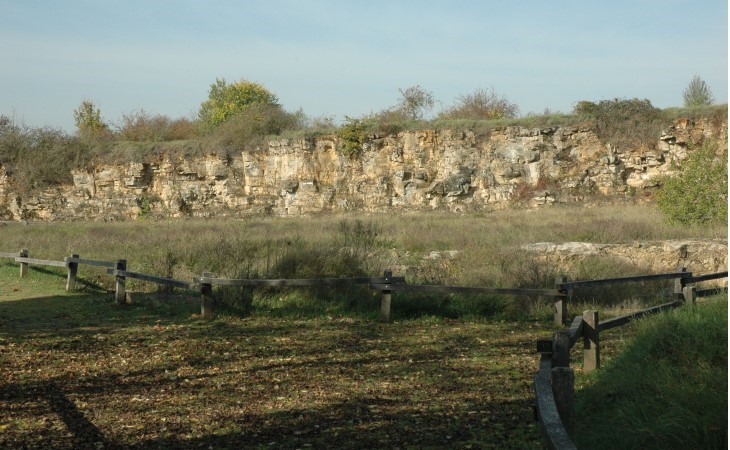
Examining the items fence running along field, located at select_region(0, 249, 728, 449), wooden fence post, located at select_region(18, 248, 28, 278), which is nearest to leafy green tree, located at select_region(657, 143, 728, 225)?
fence running along field, located at select_region(0, 249, 728, 449)

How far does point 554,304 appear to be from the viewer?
13742 mm

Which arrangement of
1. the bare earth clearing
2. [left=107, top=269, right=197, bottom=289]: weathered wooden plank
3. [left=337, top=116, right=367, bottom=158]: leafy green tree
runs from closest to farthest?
the bare earth clearing, [left=107, top=269, right=197, bottom=289]: weathered wooden plank, [left=337, top=116, right=367, bottom=158]: leafy green tree

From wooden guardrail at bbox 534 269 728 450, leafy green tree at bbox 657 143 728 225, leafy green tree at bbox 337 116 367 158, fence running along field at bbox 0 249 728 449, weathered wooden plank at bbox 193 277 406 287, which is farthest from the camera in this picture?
leafy green tree at bbox 337 116 367 158

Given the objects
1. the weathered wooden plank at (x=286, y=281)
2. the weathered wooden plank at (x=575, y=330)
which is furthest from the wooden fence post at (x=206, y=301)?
the weathered wooden plank at (x=575, y=330)

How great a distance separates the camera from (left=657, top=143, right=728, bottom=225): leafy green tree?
1028 inches

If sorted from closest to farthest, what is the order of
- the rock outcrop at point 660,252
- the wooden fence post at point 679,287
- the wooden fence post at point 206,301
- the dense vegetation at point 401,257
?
the wooden fence post at point 679,287 → the wooden fence post at point 206,301 → the dense vegetation at point 401,257 → the rock outcrop at point 660,252

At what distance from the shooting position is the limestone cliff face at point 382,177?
44219 millimetres

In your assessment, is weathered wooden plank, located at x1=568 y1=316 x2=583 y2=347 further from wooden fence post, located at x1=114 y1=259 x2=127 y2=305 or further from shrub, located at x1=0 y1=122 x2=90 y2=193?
shrub, located at x1=0 y1=122 x2=90 y2=193

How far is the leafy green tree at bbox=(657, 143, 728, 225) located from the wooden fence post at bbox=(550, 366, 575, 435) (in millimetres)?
22150

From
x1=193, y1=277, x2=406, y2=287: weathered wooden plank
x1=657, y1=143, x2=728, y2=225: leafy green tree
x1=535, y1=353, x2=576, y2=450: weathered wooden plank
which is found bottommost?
x1=193, y1=277, x2=406, y2=287: weathered wooden plank

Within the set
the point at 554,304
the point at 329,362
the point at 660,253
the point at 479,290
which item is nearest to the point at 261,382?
the point at 329,362

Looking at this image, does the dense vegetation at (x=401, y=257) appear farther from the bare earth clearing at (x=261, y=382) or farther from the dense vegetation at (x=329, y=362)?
the bare earth clearing at (x=261, y=382)

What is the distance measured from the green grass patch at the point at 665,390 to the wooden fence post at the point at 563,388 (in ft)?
1.60

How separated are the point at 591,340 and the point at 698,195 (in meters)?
19.5
